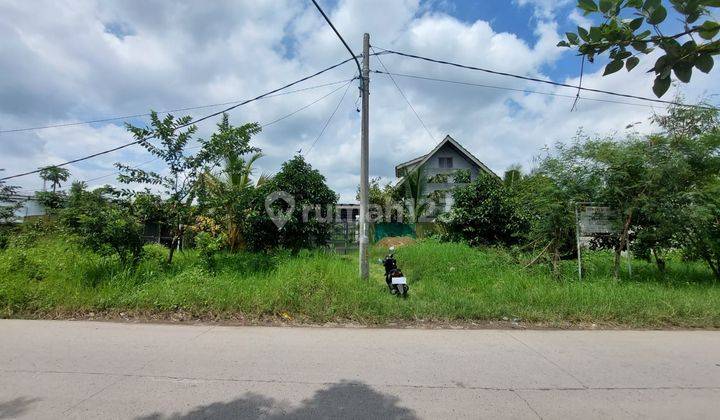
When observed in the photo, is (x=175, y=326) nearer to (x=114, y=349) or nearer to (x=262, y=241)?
(x=114, y=349)

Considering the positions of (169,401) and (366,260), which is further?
(366,260)

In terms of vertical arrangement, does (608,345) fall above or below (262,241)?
below

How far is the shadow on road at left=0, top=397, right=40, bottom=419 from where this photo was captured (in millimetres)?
2920

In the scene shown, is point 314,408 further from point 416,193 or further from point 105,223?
point 416,193

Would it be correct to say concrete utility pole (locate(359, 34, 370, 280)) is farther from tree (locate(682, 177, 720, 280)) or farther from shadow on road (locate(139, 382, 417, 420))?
tree (locate(682, 177, 720, 280))

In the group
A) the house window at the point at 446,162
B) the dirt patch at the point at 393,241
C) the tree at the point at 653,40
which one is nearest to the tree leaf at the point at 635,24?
the tree at the point at 653,40

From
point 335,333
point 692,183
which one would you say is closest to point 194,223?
point 335,333

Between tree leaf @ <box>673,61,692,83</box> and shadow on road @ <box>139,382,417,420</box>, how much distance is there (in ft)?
8.74

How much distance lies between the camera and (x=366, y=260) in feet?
25.4

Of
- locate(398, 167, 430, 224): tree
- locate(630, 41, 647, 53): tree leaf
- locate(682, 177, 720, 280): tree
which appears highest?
locate(398, 167, 430, 224): tree

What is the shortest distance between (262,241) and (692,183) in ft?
33.5

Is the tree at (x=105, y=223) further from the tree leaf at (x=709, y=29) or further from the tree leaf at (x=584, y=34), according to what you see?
the tree leaf at (x=709, y=29)

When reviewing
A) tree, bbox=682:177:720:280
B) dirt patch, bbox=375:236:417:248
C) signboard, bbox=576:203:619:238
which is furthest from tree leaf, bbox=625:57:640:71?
dirt patch, bbox=375:236:417:248

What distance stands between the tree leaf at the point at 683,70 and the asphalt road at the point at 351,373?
2.52m
